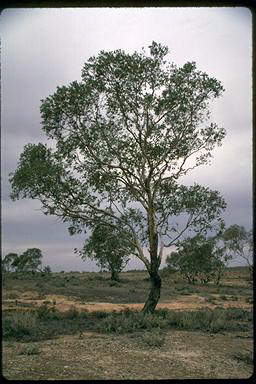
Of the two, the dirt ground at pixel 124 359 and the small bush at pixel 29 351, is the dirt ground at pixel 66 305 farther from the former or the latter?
the small bush at pixel 29 351

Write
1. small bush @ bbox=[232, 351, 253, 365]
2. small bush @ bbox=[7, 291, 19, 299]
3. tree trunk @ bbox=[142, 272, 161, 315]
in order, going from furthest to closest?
1. small bush @ bbox=[7, 291, 19, 299]
2. tree trunk @ bbox=[142, 272, 161, 315]
3. small bush @ bbox=[232, 351, 253, 365]

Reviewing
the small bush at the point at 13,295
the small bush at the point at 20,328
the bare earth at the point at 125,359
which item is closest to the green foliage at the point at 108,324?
the small bush at the point at 20,328

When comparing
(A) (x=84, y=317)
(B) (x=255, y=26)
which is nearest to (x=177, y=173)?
(A) (x=84, y=317)

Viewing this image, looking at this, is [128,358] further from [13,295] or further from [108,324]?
[13,295]

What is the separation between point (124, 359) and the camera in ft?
36.3

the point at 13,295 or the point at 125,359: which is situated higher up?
the point at 125,359

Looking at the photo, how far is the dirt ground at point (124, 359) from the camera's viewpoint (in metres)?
9.84

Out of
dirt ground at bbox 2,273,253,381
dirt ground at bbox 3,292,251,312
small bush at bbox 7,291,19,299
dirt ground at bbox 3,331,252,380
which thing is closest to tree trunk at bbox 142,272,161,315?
dirt ground at bbox 2,273,253,381

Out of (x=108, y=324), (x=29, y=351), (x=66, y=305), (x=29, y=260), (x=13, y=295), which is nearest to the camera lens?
(x=29, y=351)

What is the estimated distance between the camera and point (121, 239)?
18844 millimetres

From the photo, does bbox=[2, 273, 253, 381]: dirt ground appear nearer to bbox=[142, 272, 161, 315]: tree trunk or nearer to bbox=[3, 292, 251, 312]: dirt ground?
bbox=[142, 272, 161, 315]: tree trunk

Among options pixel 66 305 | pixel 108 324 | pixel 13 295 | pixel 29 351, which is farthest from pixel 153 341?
pixel 13 295

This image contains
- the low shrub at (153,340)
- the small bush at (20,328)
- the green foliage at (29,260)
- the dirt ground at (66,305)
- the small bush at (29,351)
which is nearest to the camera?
the small bush at (29,351)

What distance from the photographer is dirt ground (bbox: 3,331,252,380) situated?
9844mm
